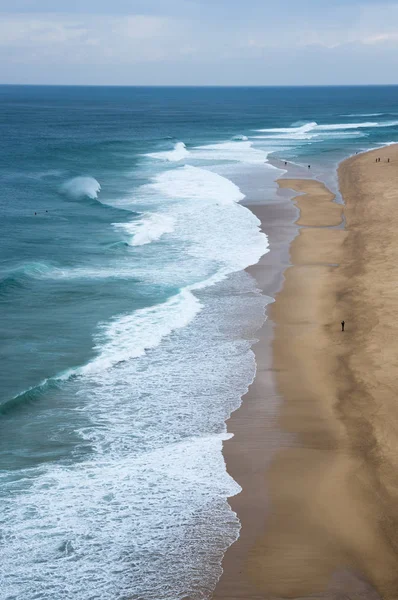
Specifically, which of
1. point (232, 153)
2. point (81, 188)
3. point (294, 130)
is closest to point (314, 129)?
point (294, 130)

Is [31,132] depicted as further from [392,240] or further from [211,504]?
[211,504]

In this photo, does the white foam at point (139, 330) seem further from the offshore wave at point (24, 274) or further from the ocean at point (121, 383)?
the offshore wave at point (24, 274)

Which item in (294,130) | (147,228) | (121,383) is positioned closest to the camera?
(121,383)

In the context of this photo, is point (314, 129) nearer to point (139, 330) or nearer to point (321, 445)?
point (139, 330)

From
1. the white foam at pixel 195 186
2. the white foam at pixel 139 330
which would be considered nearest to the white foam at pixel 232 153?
the white foam at pixel 195 186

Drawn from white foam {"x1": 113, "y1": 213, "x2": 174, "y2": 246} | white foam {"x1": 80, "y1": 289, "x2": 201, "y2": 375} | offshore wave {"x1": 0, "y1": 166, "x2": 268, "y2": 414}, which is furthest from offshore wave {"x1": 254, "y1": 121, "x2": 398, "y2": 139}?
white foam {"x1": 80, "y1": 289, "x2": 201, "y2": 375}

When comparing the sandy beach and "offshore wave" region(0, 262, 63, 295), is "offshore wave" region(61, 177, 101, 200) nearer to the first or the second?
"offshore wave" region(0, 262, 63, 295)

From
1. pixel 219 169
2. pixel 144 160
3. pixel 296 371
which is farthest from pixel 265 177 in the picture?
pixel 296 371
